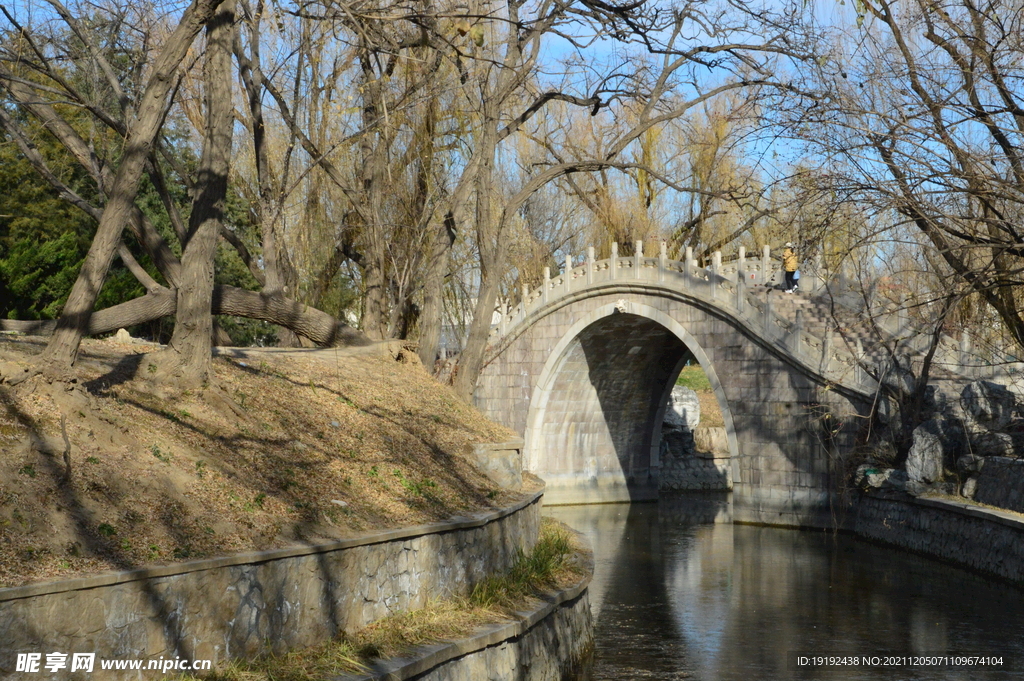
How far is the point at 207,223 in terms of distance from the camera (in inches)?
380

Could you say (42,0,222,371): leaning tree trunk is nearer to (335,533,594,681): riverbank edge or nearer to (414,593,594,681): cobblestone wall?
(335,533,594,681): riverbank edge

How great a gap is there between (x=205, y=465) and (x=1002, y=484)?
13253 millimetres

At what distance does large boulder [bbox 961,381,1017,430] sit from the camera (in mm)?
17453

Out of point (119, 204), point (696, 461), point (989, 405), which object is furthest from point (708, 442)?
point (119, 204)

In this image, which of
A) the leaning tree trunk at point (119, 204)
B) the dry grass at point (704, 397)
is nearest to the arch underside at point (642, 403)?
the dry grass at point (704, 397)

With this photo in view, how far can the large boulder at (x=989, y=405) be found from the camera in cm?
1745

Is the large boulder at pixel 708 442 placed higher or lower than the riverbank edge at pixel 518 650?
higher

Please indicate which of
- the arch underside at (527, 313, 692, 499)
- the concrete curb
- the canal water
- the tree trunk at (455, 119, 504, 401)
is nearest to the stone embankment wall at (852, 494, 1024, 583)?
the canal water

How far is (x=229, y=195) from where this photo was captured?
24938 mm

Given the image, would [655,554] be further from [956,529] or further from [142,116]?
[142,116]

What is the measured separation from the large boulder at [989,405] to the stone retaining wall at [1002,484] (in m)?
0.96

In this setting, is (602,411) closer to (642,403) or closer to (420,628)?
(642,403)

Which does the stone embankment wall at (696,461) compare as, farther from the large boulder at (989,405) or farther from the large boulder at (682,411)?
the large boulder at (989,405)

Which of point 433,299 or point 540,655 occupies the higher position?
point 433,299
